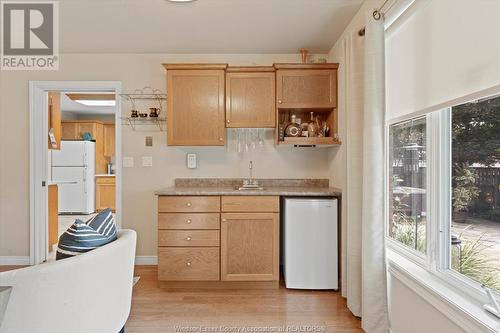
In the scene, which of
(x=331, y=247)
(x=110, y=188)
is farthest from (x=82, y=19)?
(x=110, y=188)

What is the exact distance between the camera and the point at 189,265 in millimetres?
2709

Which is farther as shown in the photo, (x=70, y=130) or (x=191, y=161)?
(x=70, y=130)

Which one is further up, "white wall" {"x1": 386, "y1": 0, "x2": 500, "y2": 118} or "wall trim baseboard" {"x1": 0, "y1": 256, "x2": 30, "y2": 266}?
"white wall" {"x1": 386, "y1": 0, "x2": 500, "y2": 118}

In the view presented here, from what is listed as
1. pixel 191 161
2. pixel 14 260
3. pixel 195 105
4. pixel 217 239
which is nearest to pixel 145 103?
pixel 195 105

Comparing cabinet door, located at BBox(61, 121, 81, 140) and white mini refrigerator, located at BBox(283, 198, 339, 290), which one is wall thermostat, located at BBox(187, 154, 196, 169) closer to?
white mini refrigerator, located at BBox(283, 198, 339, 290)

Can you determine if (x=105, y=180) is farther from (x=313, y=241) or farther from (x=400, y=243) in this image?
(x=400, y=243)

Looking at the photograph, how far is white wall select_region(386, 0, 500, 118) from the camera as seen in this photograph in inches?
47.4

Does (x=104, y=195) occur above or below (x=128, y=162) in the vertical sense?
below

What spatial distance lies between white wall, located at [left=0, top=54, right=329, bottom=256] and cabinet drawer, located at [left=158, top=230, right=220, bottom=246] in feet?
2.38

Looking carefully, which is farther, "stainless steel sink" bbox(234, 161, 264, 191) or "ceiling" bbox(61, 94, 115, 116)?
"ceiling" bbox(61, 94, 115, 116)

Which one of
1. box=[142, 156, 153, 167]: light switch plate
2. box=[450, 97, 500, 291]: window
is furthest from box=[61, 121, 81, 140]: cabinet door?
box=[450, 97, 500, 291]: window

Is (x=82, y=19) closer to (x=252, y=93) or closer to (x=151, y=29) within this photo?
(x=151, y=29)

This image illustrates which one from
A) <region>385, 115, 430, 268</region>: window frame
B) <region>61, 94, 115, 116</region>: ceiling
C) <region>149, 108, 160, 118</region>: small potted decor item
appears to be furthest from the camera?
<region>61, 94, 115, 116</region>: ceiling

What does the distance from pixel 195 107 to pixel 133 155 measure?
97 centimetres
